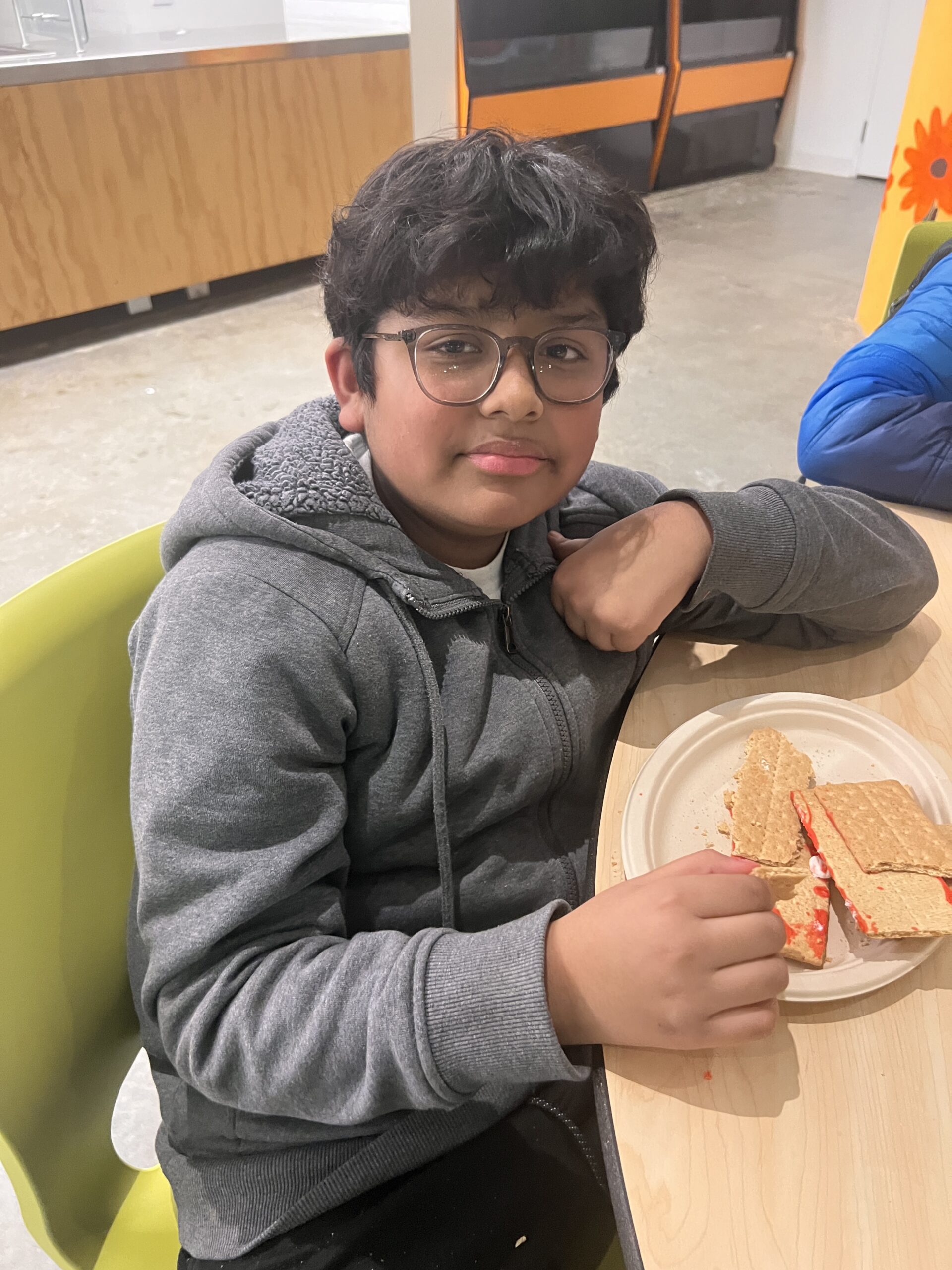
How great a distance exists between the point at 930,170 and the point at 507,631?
9.70ft

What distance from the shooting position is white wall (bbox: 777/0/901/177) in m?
5.94

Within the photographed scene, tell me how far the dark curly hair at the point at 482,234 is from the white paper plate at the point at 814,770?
1.41 ft

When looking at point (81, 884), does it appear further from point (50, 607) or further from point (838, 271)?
point (838, 271)

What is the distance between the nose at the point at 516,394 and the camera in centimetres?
79

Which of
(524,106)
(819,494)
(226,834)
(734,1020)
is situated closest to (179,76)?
(524,106)

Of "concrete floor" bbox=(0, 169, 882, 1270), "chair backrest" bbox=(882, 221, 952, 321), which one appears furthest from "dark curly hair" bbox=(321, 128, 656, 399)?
"concrete floor" bbox=(0, 169, 882, 1270)

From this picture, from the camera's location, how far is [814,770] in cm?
85

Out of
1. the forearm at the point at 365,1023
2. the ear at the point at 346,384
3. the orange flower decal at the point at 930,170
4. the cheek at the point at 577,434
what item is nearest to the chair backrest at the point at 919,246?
the orange flower decal at the point at 930,170

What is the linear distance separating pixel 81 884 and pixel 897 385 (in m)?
1.55

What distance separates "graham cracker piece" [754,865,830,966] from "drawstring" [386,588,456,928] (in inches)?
10.8

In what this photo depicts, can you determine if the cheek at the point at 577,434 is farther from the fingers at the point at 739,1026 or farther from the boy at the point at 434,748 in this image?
the fingers at the point at 739,1026

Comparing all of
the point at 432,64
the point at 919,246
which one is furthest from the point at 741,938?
the point at 432,64

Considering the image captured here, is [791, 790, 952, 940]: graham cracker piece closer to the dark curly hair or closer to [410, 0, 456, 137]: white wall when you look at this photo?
the dark curly hair

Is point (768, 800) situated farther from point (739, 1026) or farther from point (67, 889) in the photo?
point (67, 889)
